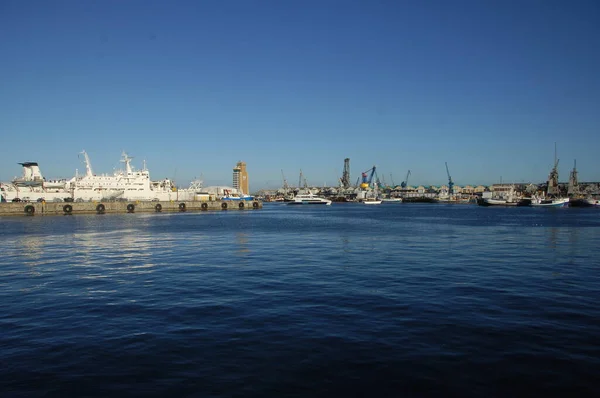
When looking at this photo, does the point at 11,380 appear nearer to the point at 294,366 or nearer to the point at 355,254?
the point at 294,366

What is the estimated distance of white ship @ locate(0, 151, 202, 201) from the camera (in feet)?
360

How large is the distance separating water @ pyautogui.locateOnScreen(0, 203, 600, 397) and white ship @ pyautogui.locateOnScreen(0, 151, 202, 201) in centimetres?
10024

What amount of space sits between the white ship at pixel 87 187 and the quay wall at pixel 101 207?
8330mm

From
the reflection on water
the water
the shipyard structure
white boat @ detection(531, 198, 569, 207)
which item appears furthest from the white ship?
white boat @ detection(531, 198, 569, 207)

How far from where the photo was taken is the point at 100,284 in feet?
66.1

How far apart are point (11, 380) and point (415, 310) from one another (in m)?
12.7

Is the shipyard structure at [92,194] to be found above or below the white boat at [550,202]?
above

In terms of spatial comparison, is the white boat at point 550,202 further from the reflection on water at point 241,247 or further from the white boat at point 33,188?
the white boat at point 33,188

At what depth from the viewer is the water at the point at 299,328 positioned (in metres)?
9.23

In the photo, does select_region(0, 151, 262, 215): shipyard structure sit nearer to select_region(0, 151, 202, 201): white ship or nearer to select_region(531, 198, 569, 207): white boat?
select_region(0, 151, 202, 201): white ship

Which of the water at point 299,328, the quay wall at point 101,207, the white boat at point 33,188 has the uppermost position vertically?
the white boat at point 33,188

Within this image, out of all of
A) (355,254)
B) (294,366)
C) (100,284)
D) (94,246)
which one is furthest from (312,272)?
(94,246)

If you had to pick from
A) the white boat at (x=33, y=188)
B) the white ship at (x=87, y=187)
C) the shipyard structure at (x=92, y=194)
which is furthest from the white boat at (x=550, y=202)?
the white boat at (x=33, y=188)

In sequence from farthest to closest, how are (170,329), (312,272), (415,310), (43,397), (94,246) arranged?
(94,246), (312,272), (415,310), (170,329), (43,397)
